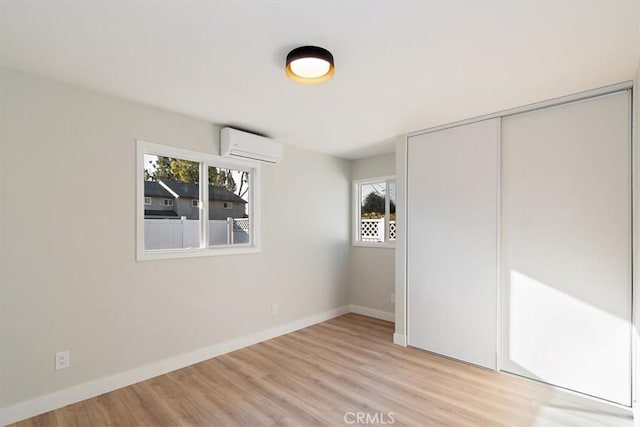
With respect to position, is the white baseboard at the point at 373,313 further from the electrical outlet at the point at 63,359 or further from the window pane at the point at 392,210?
the electrical outlet at the point at 63,359

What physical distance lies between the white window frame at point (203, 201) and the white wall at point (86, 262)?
0.19ft

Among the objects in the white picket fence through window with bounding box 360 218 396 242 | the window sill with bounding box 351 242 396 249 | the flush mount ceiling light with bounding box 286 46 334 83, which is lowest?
the window sill with bounding box 351 242 396 249

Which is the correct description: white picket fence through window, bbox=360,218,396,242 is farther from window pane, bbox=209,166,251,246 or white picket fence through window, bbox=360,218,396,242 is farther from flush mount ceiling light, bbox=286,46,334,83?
flush mount ceiling light, bbox=286,46,334,83

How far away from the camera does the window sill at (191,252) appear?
2751 mm

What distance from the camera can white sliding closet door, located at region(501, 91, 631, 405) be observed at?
2.30 meters

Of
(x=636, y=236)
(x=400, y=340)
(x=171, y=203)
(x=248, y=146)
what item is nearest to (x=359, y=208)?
(x=400, y=340)

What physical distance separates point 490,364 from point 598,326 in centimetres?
91

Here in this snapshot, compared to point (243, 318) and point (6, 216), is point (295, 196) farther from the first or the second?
point (6, 216)

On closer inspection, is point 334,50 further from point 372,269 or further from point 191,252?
point 372,269

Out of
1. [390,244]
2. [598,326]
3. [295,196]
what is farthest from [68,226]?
[598,326]

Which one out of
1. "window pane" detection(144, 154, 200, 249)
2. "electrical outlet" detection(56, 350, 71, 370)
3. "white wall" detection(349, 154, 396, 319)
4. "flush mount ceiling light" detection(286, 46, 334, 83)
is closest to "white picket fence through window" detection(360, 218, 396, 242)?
"white wall" detection(349, 154, 396, 319)

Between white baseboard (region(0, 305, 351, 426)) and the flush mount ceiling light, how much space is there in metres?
2.66

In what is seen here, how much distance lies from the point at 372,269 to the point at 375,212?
2.75 feet

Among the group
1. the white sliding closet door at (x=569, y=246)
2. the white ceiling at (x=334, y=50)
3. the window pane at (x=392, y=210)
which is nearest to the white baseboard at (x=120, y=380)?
the window pane at (x=392, y=210)
